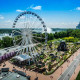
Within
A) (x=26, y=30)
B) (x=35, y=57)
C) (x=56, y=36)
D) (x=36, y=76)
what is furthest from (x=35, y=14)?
(x=56, y=36)

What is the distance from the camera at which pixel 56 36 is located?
12650 centimetres

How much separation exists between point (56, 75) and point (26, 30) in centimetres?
2261

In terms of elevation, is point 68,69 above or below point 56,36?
below

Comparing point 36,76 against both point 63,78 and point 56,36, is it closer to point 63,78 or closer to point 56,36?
point 63,78

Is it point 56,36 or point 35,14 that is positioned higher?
point 35,14

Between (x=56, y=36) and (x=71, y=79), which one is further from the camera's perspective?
(x=56, y=36)

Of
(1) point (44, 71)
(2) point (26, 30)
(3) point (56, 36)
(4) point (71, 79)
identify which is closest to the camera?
(4) point (71, 79)

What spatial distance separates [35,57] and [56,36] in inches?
3096

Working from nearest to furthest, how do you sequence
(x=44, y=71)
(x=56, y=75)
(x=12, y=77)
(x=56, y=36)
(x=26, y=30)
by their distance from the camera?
(x=12, y=77), (x=56, y=75), (x=44, y=71), (x=26, y=30), (x=56, y=36)

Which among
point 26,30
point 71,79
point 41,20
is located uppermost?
point 41,20

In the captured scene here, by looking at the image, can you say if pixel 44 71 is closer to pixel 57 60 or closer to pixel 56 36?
pixel 57 60

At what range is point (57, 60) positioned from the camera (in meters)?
49.2

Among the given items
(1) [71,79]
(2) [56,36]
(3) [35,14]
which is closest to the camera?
(1) [71,79]

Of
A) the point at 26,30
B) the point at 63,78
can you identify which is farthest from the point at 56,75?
the point at 26,30
